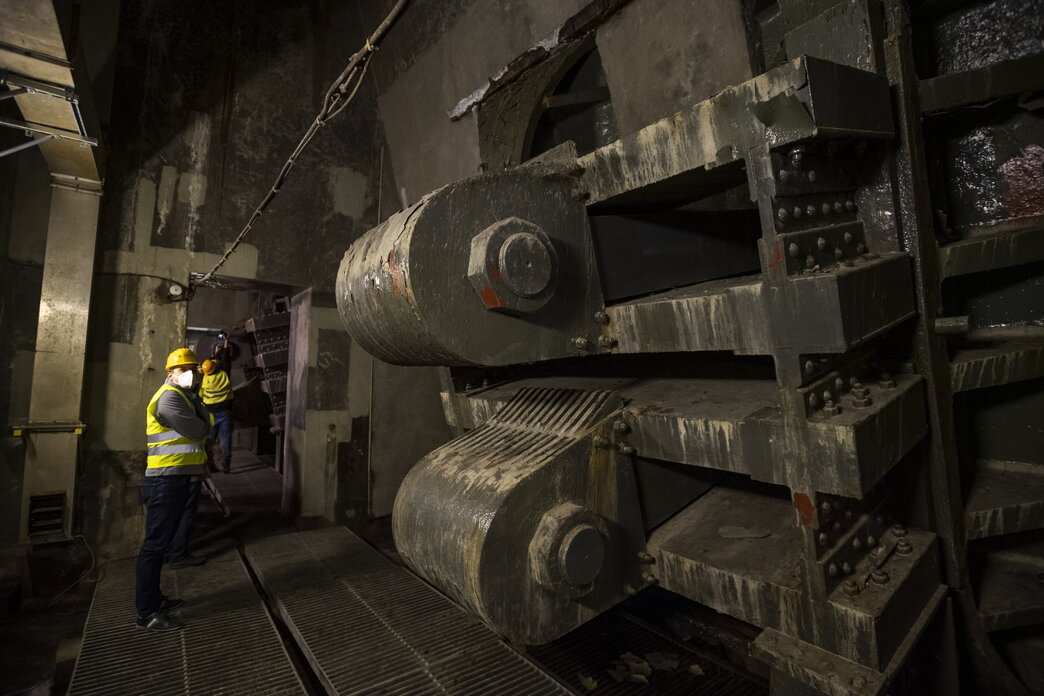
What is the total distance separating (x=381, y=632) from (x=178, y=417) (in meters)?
2.01

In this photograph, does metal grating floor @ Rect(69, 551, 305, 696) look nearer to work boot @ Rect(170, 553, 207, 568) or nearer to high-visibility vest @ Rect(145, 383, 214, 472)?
work boot @ Rect(170, 553, 207, 568)

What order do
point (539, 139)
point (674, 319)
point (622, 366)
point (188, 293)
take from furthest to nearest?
point (188, 293), point (539, 139), point (622, 366), point (674, 319)

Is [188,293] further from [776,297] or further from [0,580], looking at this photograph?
[776,297]

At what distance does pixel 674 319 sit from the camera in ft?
5.75

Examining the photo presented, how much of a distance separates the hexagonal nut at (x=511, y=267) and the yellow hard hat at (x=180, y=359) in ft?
10.4

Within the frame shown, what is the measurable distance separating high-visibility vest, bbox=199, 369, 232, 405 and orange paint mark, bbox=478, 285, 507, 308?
6.61 m

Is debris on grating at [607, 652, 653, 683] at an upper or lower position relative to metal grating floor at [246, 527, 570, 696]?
lower

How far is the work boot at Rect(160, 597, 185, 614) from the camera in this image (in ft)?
10.8

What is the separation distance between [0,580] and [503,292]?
4734 millimetres

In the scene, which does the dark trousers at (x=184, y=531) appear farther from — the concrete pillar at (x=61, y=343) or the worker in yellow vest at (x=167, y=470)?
the concrete pillar at (x=61, y=343)

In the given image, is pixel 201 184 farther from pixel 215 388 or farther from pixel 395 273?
pixel 395 273

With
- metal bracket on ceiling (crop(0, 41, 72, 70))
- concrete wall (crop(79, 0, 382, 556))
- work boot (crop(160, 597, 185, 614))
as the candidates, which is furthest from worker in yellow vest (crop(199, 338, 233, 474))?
metal bracket on ceiling (crop(0, 41, 72, 70))

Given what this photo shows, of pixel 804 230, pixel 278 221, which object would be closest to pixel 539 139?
pixel 804 230

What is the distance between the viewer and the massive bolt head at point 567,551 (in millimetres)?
1592
